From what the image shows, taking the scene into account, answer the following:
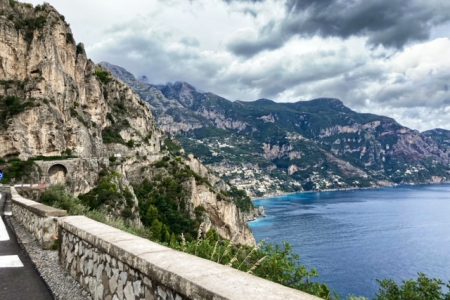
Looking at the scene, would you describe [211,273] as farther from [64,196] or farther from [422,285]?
[422,285]

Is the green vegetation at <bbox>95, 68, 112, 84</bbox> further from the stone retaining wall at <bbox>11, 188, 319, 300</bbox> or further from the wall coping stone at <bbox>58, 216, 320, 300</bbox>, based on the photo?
the wall coping stone at <bbox>58, 216, 320, 300</bbox>

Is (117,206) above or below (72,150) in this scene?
below

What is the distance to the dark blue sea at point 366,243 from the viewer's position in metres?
81.9

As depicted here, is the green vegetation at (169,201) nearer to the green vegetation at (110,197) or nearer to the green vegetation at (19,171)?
the green vegetation at (110,197)

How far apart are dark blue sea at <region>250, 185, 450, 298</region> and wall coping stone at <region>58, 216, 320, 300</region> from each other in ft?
139

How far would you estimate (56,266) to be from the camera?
30.0ft

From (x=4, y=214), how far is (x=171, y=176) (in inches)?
3955

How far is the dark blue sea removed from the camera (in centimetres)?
8188

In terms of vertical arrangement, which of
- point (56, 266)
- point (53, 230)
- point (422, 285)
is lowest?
point (422, 285)

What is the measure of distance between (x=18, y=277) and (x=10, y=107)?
3610 inches

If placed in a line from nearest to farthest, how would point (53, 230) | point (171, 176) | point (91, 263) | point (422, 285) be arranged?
point (91, 263)
point (53, 230)
point (422, 285)
point (171, 176)

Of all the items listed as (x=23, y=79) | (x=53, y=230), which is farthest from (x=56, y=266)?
(x=23, y=79)

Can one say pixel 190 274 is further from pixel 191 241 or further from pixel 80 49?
pixel 80 49

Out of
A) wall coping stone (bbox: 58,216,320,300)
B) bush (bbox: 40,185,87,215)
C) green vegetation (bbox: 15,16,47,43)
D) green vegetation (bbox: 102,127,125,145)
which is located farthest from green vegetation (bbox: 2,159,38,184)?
wall coping stone (bbox: 58,216,320,300)
